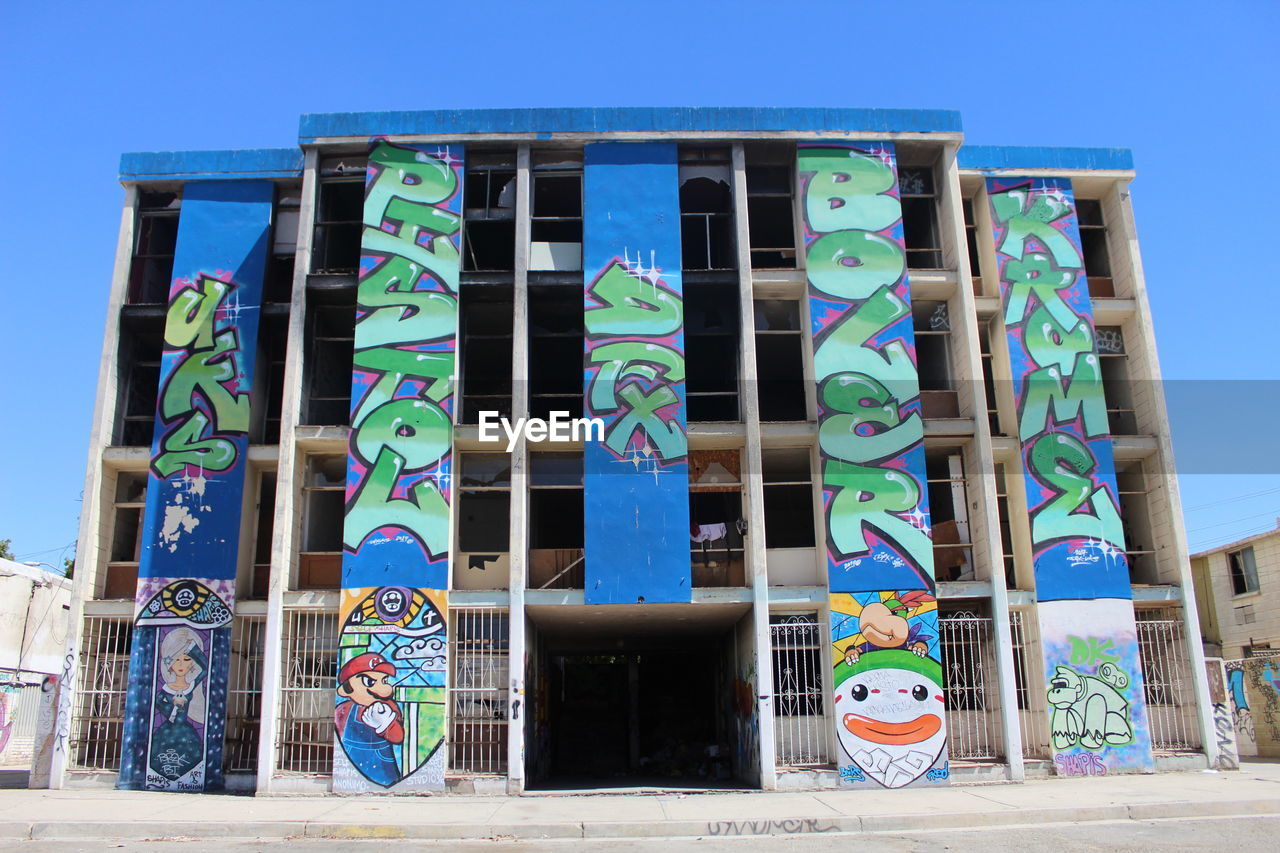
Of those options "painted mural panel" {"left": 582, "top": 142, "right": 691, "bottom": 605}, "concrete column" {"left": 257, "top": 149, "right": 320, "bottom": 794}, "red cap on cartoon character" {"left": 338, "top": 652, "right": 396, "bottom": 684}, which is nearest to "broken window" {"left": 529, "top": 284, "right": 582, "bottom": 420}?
"painted mural panel" {"left": 582, "top": 142, "right": 691, "bottom": 605}

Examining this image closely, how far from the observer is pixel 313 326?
21.1m

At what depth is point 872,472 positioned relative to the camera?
19797 mm

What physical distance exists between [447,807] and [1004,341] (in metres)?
14.3

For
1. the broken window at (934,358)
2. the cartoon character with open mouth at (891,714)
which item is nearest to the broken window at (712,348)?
the broken window at (934,358)

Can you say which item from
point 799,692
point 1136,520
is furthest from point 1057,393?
point 799,692

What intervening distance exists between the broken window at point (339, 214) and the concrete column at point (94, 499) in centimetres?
406

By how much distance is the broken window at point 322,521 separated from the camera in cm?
2012

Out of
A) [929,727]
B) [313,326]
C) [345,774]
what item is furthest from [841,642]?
[313,326]

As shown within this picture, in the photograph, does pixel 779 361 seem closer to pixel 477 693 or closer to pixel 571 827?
pixel 477 693

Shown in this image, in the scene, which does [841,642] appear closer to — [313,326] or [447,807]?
[447,807]

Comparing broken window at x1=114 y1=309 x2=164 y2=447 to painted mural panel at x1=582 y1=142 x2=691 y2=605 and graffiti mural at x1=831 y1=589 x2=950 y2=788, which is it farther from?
graffiti mural at x1=831 y1=589 x2=950 y2=788

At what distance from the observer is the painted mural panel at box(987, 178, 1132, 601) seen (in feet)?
65.8

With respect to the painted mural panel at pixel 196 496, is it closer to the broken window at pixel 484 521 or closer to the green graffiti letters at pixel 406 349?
the green graffiti letters at pixel 406 349

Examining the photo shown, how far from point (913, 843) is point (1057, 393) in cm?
1138
